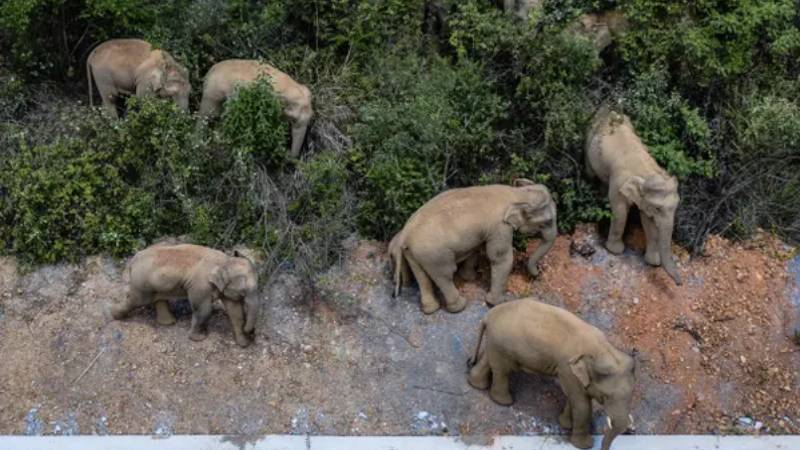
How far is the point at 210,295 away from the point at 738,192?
5.49m

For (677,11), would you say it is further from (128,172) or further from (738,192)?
(128,172)

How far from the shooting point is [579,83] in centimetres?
1073

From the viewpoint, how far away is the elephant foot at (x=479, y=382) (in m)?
8.87

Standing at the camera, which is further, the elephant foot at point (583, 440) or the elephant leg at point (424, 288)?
the elephant leg at point (424, 288)

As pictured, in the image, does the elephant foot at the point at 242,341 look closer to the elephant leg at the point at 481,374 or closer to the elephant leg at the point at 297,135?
the elephant leg at the point at 481,374

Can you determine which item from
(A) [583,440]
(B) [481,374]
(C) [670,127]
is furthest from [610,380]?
(C) [670,127]

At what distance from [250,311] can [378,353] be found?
1246mm

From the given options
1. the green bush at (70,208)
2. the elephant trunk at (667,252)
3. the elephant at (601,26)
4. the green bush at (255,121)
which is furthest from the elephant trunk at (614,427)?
the green bush at (70,208)

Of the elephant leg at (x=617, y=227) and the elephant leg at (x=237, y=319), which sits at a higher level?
the elephant leg at (x=617, y=227)

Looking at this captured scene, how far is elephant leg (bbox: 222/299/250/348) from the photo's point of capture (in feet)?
29.6

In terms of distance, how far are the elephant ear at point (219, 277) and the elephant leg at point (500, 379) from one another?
2.39m

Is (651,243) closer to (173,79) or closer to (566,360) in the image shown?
(566,360)

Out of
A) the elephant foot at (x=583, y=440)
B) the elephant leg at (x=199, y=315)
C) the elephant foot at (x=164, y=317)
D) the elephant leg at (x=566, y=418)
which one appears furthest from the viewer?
the elephant foot at (x=164, y=317)

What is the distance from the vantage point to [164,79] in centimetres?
1070
